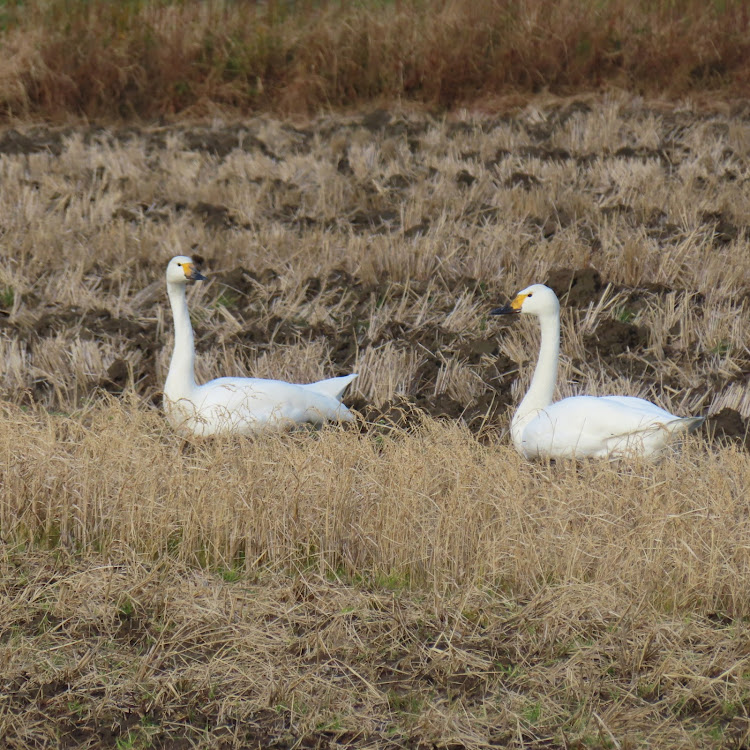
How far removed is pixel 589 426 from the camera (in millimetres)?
4586

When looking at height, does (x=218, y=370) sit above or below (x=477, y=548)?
below

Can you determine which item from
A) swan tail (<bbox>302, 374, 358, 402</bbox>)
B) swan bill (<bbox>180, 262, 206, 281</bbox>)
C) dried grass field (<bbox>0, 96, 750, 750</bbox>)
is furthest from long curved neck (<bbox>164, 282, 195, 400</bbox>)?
swan tail (<bbox>302, 374, 358, 402</bbox>)

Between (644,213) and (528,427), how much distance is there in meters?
4.03

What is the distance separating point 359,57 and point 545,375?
9.70 m

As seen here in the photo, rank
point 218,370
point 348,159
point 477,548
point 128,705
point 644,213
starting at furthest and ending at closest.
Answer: point 348,159, point 644,213, point 218,370, point 477,548, point 128,705

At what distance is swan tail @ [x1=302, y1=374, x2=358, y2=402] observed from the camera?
5391 mm

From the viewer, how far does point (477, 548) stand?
378 cm

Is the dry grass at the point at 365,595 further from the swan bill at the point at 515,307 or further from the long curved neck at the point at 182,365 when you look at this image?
the swan bill at the point at 515,307

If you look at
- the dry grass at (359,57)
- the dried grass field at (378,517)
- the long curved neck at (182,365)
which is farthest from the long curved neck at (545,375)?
the dry grass at (359,57)

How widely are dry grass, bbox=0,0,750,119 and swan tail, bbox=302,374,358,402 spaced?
8783mm

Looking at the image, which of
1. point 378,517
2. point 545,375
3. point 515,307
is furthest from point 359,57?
point 378,517

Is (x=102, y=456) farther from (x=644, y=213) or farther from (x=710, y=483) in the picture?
(x=644, y=213)

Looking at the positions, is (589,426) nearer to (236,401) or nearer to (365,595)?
(365,595)

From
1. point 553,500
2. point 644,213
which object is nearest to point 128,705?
point 553,500
